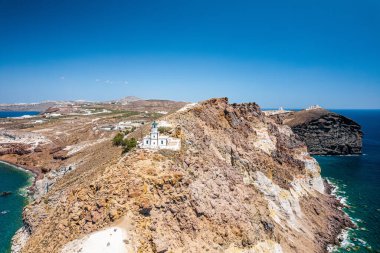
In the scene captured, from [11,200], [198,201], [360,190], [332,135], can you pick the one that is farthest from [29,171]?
[332,135]

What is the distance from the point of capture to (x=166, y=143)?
4131 centimetres

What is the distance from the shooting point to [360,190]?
75688 millimetres

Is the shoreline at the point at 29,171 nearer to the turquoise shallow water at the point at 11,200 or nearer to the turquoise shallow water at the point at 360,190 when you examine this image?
the turquoise shallow water at the point at 11,200

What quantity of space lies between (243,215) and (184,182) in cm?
1088

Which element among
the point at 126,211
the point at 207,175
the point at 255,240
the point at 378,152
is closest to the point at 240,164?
the point at 207,175

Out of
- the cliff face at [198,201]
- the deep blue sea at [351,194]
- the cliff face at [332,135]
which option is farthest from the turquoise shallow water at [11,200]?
the cliff face at [332,135]

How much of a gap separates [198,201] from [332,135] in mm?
107971

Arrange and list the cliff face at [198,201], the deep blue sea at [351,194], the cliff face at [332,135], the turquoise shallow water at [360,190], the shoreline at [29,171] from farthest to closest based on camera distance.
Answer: the cliff face at [332,135]
the shoreline at [29,171]
the turquoise shallow water at [360,190]
the deep blue sea at [351,194]
the cliff face at [198,201]

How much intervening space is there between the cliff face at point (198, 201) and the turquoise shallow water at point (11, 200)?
36.6ft

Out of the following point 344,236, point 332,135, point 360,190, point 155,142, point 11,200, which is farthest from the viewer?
point 332,135

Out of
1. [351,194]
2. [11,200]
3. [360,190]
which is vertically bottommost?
[11,200]

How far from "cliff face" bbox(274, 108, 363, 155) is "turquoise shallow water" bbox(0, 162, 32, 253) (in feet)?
336

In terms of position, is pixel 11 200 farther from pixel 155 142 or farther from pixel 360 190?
pixel 360 190

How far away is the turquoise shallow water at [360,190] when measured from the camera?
1977 inches
